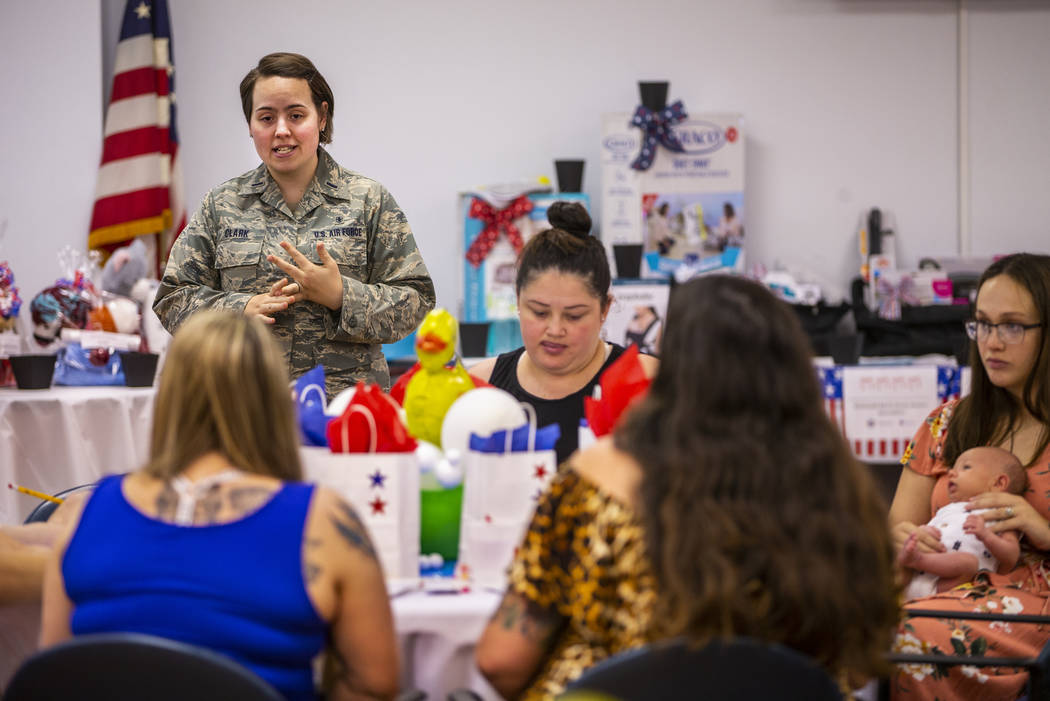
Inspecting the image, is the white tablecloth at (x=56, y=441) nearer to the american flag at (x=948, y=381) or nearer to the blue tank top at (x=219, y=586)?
the blue tank top at (x=219, y=586)

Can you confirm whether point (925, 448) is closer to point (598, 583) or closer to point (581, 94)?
point (598, 583)

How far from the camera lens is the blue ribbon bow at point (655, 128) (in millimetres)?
5371

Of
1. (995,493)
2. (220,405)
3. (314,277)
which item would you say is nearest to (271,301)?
(314,277)

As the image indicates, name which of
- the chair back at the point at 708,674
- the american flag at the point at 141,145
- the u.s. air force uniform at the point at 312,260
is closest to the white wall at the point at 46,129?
the american flag at the point at 141,145

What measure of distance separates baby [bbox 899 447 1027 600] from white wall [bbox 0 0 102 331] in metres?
4.44

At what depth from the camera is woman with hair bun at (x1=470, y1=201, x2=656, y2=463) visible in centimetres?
248

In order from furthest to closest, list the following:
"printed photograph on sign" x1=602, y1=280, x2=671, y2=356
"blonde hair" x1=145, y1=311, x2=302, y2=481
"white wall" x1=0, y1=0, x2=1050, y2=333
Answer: "white wall" x1=0, y1=0, x2=1050, y2=333
"printed photograph on sign" x1=602, y1=280, x2=671, y2=356
"blonde hair" x1=145, y1=311, x2=302, y2=481

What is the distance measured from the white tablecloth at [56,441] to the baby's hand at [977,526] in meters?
2.85

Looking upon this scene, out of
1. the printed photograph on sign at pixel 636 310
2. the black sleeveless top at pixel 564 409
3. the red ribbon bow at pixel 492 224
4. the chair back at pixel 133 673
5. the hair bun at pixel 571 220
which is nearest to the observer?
the chair back at pixel 133 673

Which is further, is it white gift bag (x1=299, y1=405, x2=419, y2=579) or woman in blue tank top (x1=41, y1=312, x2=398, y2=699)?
white gift bag (x1=299, y1=405, x2=419, y2=579)

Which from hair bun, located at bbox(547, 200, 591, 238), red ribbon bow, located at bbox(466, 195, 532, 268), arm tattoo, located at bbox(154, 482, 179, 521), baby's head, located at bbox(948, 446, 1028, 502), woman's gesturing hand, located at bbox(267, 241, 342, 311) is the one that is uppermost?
red ribbon bow, located at bbox(466, 195, 532, 268)

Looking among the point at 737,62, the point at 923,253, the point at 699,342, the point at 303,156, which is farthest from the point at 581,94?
the point at 699,342

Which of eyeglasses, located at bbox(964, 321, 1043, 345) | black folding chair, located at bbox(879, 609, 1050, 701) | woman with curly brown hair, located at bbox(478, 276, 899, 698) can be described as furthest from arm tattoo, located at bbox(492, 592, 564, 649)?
eyeglasses, located at bbox(964, 321, 1043, 345)

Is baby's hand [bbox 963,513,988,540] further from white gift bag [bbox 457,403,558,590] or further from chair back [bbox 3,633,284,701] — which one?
chair back [bbox 3,633,284,701]
